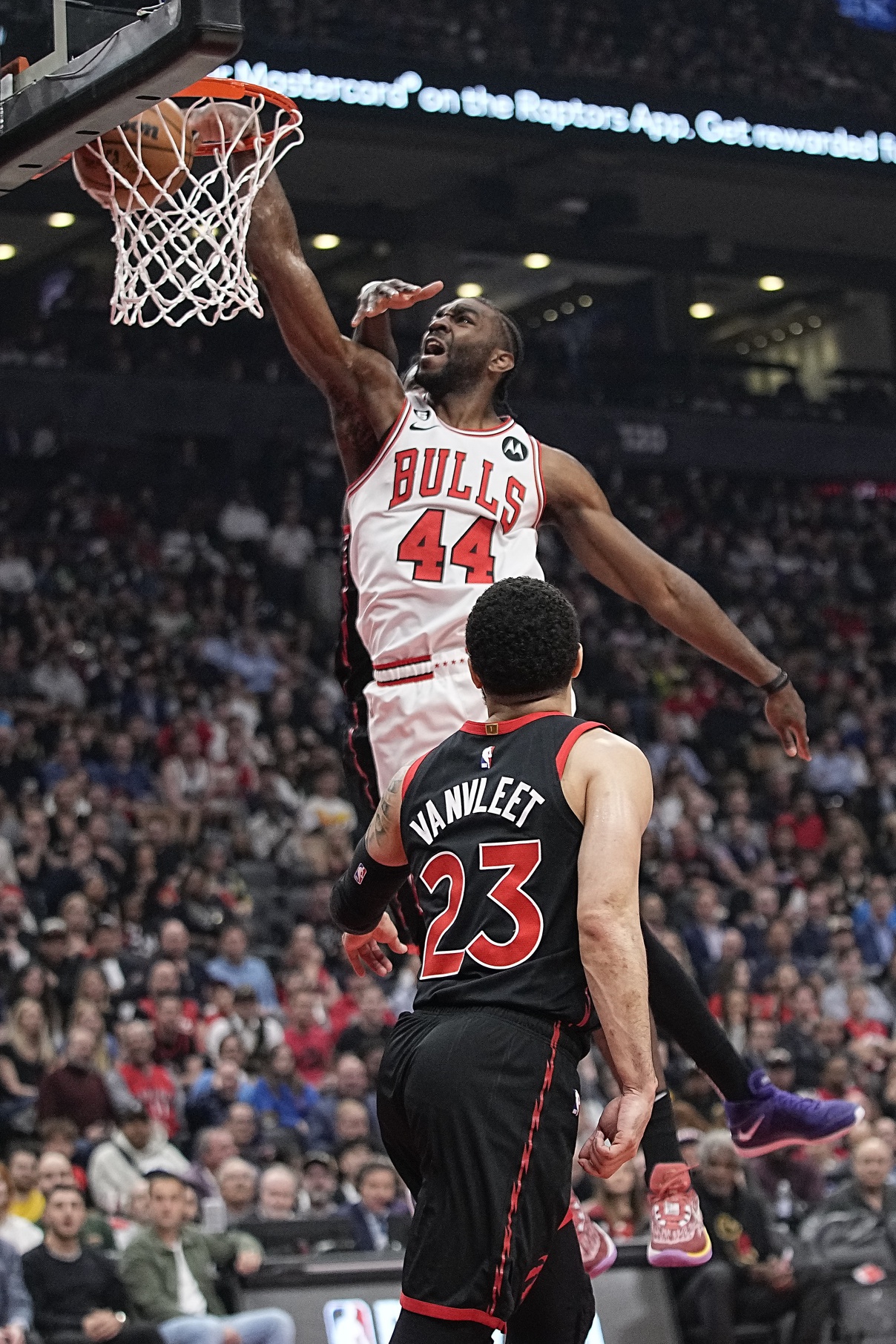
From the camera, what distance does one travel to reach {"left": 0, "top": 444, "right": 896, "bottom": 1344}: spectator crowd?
35.4 feet

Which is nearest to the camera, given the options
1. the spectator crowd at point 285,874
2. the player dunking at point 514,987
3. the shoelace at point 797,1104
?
the player dunking at point 514,987

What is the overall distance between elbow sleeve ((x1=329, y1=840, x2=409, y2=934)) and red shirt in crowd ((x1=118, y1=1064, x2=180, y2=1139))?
7461 mm

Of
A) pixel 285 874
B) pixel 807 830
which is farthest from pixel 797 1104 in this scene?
pixel 807 830

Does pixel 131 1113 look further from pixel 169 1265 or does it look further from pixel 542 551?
pixel 542 551

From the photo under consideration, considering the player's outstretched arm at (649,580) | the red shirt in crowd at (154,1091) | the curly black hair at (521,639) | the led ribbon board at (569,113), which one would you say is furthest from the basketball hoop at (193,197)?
the led ribbon board at (569,113)

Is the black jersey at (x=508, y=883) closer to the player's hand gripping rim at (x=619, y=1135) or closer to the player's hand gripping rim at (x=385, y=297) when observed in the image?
the player's hand gripping rim at (x=619, y=1135)

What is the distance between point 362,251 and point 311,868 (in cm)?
1297

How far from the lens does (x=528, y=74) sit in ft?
68.7

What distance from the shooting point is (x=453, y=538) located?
18.5 ft

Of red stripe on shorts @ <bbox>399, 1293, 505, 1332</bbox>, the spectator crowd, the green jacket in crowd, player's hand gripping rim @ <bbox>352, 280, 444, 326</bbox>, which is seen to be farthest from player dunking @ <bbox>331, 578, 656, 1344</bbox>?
the green jacket in crowd

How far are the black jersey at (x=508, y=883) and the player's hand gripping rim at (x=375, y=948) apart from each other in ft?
3.67

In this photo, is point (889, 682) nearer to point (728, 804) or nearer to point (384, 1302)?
point (728, 804)

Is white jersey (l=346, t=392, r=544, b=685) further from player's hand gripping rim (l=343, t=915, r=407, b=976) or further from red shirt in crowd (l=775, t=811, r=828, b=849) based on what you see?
red shirt in crowd (l=775, t=811, r=828, b=849)

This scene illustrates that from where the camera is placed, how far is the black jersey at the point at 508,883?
4164 millimetres
